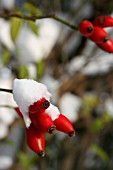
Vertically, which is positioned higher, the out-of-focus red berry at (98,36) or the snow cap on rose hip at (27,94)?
the out-of-focus red berry at (98,36)

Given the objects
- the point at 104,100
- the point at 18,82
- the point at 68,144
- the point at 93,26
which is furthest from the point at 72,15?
the point at 18,82

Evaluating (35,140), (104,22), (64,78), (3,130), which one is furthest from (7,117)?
(35,140)

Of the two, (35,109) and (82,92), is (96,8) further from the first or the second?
(35,109)

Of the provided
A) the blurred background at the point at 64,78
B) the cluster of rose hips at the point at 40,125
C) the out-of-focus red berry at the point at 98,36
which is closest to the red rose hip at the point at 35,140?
the cluster of rose hips at the point at 40,125

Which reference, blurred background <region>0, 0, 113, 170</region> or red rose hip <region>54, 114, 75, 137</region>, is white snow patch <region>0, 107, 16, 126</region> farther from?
red rose hip <region>54, 114, 75, 137</region>

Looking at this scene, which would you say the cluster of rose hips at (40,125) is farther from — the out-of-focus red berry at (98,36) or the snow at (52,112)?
the out-of-focus red berry at (98,36)
